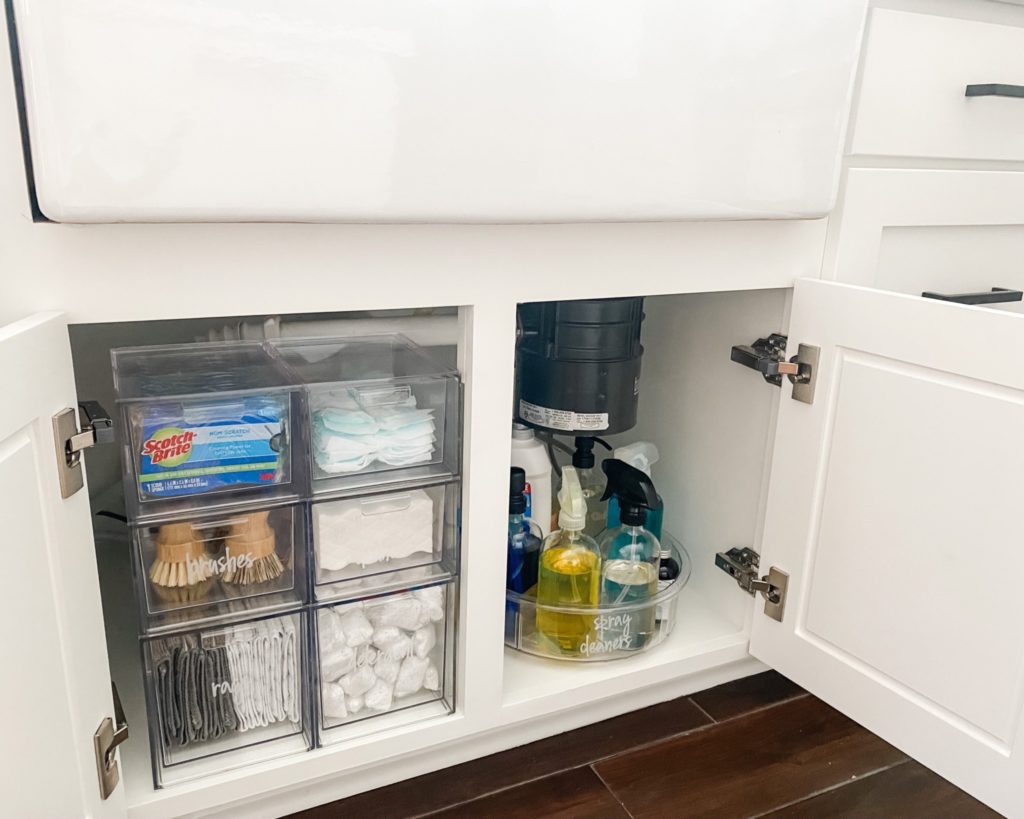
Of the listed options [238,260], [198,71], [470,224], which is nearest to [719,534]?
[470,224]

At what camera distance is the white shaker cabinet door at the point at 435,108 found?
57cm

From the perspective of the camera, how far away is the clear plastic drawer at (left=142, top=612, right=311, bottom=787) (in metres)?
0.80

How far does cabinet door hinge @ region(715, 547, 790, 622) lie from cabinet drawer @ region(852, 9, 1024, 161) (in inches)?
18.9

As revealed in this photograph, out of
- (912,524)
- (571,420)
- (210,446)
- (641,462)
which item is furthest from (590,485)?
(210,446)

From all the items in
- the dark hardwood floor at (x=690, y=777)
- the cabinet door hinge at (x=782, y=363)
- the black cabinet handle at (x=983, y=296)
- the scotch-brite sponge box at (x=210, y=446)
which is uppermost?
the black cabinet handle at (x=983, y=296)

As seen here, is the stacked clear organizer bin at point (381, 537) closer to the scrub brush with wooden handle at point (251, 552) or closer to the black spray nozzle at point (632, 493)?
the scrub brush with wooden handle at point (251, 552)

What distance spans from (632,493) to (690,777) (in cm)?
33

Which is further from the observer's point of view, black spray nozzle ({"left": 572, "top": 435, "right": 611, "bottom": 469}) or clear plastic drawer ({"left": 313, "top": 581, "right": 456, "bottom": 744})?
black spray nozzle ({"left": 572, "top": 435, "right": 611, "bottom": 469})

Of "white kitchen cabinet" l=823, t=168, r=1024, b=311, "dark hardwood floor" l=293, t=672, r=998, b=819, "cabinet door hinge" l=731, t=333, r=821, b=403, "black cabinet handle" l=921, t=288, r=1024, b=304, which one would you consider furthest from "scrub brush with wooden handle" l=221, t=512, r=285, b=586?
"black cabinet handle" l=921, t=288, r=1024, b=304

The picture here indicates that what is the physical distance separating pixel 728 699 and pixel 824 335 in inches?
20.1

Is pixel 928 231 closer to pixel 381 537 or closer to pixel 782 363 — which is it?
pixel 782 363

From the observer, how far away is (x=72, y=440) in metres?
0.63

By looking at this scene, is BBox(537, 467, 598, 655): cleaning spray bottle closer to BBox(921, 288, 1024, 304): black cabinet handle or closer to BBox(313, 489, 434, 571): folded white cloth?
BBox(313, 489, 434, 571): folded white cloth

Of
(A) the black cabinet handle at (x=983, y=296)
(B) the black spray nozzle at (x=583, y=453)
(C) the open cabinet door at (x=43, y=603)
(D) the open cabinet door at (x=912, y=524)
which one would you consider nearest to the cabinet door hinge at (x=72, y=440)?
(C) the open cabinet door at (x=43, y=603)
